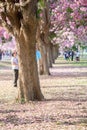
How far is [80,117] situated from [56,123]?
3.00 feet

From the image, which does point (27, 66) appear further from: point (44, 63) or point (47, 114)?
point (44, 63)

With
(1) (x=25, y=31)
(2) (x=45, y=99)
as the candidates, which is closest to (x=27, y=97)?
(2) (x=45, y=99)

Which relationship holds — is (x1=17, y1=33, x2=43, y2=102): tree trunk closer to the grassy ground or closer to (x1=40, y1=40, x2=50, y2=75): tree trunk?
the grassy ground

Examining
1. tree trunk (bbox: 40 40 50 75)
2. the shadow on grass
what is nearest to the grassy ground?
the shadow on grass

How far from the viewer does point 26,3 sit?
1279cm

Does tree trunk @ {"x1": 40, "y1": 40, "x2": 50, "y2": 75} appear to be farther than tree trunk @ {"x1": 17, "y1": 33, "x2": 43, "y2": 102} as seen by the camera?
Yes

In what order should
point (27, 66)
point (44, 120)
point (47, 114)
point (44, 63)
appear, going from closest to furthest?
1. point (44, 120)
2. point (47, 114)
3. point (27, 66)
4. point (44, 63)

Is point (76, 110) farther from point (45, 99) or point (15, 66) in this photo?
point (15, 66)


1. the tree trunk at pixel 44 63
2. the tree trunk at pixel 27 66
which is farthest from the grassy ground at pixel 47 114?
the tree trunk at pixel 44 63

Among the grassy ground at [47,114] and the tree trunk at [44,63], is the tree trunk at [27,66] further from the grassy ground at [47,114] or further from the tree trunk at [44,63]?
the tree trunk at [44,63]

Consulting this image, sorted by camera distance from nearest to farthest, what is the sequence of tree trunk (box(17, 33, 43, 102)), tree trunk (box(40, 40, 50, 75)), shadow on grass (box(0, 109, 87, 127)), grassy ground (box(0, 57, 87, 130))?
grassy ground (box(0, 57, 87, 130)), shadow on grass (box(0, 109, 87, 127)), tree trunk (box(17, 33, 43, 102)), tree trunk (box(40, 40, 50, 75))

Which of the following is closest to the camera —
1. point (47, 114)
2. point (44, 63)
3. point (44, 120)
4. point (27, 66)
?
point (44, 120)

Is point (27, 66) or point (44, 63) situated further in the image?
point (44, 63)

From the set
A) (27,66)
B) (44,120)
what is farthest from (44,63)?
(44,120)
